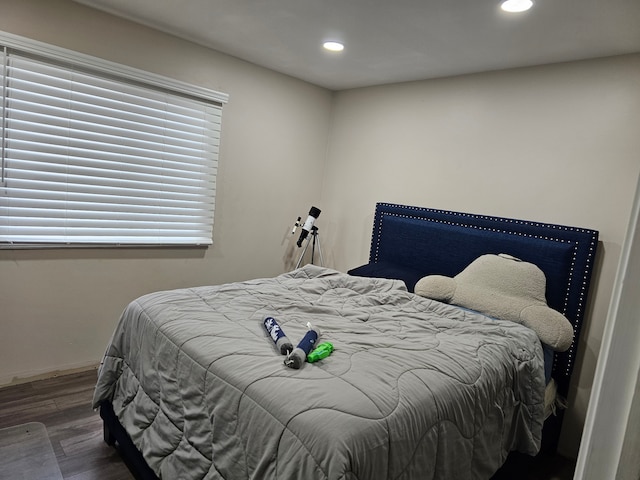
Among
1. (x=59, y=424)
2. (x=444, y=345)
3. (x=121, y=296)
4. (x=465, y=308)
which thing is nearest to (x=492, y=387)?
(x=444, y=345)

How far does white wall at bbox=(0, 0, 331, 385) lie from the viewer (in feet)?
8.79

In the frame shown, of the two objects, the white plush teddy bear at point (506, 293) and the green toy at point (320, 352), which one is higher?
the white plush teddy bear at point (506, 293)

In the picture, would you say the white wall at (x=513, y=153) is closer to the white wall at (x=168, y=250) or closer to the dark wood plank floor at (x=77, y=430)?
the dark wood plank floor at (x=77, y=430)

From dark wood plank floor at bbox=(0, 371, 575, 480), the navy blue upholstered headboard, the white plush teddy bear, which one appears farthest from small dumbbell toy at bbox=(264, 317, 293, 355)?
the navy blue upholstered headboard

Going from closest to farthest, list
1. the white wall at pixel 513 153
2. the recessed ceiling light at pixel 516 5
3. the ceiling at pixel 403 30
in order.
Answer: the recessed ceiling light at pixel 516 5 → the ceiling at pixel 403 30 → the white wall at pixel 513 153

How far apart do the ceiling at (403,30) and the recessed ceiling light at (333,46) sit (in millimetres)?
60

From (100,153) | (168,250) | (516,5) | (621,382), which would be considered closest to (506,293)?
(516,5)

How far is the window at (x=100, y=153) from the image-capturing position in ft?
8.42

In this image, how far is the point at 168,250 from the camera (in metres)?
3.31

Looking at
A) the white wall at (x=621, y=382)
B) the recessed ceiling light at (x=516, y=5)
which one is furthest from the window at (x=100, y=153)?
the white wall at (x=621, y=382)

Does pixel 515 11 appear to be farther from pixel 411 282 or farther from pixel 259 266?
pixel 259 266

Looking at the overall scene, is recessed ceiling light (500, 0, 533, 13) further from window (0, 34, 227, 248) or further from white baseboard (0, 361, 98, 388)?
white baseboard (0, 361, 98, 388)

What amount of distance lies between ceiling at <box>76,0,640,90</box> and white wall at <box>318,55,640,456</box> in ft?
0.57

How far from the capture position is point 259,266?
3904 mm
